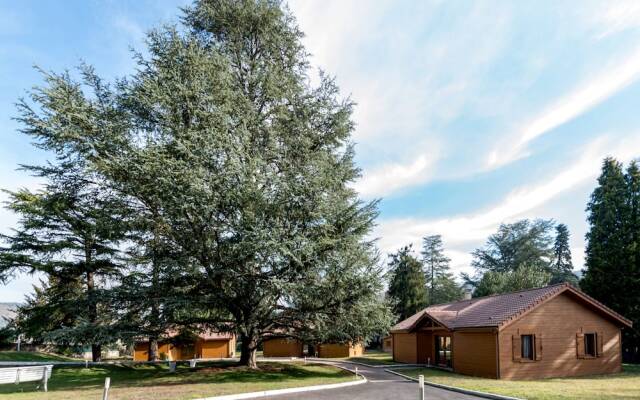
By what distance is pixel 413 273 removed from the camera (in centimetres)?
4838

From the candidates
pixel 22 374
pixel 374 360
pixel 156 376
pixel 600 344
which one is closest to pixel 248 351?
pixel 156 376

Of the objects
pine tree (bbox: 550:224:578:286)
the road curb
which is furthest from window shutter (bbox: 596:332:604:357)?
pine tree (bbox: 550:224:578:286)

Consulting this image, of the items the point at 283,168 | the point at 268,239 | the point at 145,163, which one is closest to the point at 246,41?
the point at 283,168

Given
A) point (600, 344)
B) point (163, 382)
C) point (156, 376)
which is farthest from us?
point (600, 344)

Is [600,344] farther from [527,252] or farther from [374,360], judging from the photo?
[527,252]

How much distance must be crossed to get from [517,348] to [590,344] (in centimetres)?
564

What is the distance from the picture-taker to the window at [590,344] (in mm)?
22578

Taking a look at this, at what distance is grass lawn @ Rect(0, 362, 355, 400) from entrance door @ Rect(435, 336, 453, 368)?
7968mm

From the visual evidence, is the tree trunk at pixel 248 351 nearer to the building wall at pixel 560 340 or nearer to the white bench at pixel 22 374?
the white bench at pixel 22 374

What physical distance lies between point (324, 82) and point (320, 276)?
9.83 metres

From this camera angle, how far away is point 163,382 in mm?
16875

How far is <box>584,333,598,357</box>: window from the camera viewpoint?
2258 cm

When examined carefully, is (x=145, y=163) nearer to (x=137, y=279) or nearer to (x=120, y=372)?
(x=137, y=279)

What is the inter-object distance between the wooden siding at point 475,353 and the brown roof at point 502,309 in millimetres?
554
